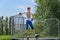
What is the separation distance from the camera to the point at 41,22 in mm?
19016

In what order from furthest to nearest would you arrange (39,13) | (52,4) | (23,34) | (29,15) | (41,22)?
(39,13)
(52,4)
(41,22)
(23,34)
(29,15)

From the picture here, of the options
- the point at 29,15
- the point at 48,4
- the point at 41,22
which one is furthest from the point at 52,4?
the point at 29,15

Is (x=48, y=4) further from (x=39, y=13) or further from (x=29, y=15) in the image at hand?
(x=29, y=15)

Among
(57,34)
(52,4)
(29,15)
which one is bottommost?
(57,34)

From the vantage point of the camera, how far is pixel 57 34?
60.6ft

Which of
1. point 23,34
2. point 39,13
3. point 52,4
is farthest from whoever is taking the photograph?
point 39,13

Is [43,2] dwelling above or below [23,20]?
above

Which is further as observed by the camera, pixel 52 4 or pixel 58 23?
pixel 52 4

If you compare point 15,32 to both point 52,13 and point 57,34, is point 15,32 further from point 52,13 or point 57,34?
point 52,13

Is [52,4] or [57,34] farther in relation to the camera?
[52,4]

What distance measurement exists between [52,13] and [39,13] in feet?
8.93

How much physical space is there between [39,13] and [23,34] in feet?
46.0

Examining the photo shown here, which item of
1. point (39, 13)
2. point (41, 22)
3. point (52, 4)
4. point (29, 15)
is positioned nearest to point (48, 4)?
point (52, 4)

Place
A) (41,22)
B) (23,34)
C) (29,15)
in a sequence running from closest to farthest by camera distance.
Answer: (29,15) → (23,34) → (41,22)
